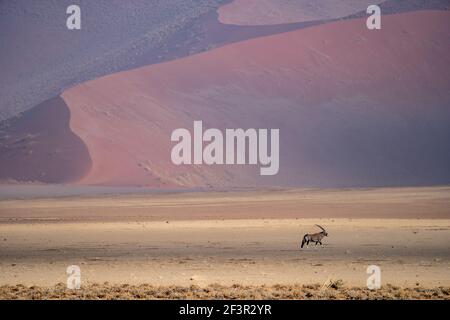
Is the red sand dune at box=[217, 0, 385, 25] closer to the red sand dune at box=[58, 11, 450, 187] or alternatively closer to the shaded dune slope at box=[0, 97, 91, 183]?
the red sand dune at box=[58, 11, 450, 187]

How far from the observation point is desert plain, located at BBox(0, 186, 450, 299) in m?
12.7

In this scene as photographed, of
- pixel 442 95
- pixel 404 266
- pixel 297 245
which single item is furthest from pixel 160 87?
pixel 404 266

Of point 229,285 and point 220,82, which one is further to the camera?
point 220,82

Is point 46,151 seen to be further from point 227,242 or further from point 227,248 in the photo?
point 227,248

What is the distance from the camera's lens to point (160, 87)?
52469mm

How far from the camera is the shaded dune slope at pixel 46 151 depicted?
45281 mm

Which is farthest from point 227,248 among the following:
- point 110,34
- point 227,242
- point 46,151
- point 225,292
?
point 110,34

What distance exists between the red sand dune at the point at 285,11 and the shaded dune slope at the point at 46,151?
707 inches

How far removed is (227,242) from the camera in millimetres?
19906

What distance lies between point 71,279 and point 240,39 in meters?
45.9

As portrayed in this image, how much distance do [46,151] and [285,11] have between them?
2413 centimetres

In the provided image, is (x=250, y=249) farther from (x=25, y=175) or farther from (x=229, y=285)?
(x=25, y=175)

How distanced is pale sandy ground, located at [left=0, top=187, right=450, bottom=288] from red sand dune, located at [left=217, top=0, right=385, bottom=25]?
29556mm
